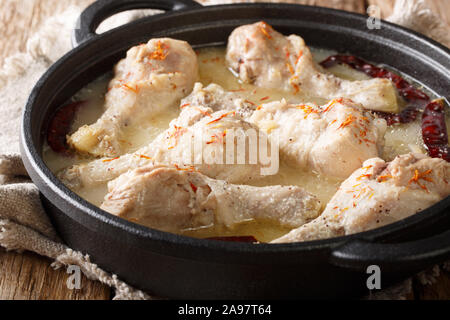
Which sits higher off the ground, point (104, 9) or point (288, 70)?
point (104, 9)

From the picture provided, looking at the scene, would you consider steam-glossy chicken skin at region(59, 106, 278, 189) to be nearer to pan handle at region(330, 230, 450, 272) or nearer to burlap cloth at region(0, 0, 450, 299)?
burlap cloth at region(0, 0, 450, 299)

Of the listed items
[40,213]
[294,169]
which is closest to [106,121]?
[40,213]

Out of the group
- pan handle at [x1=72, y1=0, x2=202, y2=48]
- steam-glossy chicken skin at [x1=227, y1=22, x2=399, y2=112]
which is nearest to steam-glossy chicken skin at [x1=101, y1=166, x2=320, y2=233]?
steam-glossy chicken skin at [x1=227, y1=22, x2=399, y2=112]

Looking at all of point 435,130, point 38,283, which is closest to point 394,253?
point 435,130

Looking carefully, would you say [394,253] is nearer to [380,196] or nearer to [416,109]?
[380,196]

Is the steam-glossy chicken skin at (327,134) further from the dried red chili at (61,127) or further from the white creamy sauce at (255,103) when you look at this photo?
the dried red chili at (61,127)

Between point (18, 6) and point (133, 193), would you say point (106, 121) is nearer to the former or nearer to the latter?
point (133, 193)
